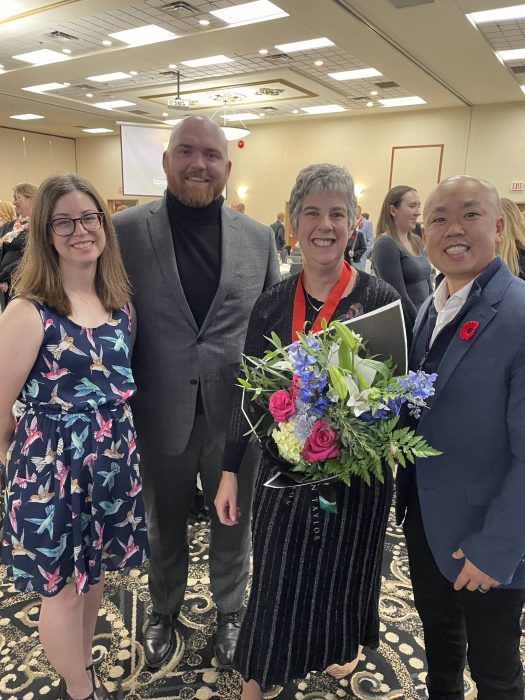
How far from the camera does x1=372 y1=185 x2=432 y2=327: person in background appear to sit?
3389mm

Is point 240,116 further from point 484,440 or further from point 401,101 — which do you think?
point 484,440

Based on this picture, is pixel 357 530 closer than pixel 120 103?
Yes

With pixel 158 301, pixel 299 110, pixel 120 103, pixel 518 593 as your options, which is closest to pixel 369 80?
pixel 299 110

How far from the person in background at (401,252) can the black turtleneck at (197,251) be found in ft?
5.90

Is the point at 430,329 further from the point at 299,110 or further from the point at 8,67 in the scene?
the point at 299,110

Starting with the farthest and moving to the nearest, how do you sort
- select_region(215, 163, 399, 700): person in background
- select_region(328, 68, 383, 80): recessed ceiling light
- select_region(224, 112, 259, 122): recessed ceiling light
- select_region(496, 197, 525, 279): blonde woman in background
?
select_region(224, 112, 259, 122): recessed ceiling light < select_region(328, 68, 383, 80): recessed ceiling light < select_region(496, 197, 525, 279): blonde woman in background < select_region(215, 163, 399, 700): person in background

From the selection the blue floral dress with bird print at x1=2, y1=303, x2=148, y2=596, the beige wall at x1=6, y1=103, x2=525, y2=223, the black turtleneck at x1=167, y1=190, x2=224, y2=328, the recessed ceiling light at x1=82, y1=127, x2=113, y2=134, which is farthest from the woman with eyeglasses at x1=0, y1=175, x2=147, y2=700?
the recessed ceiling light at x1=82, y1=127, x2=113, y2=134

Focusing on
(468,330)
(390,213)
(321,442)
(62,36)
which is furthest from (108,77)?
(321,442)

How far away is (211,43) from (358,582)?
8159mm

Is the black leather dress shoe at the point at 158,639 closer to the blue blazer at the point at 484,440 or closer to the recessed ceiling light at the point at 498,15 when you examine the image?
the blue blazer at the point at 484,440

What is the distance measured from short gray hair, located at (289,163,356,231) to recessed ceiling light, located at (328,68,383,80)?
879 centimetres

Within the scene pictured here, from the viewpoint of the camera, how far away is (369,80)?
981 cm

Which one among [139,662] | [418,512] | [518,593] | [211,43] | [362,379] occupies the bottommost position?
[139,662]

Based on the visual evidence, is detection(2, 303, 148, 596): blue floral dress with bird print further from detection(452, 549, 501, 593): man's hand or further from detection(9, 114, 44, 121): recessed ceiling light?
detection(9, 114, 44, 121): recessed ceiling light
